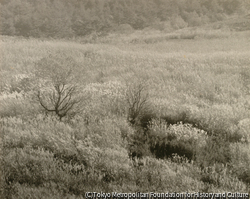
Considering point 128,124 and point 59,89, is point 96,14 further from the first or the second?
point 128,124

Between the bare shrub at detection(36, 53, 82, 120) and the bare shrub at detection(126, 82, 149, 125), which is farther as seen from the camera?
the bare shrub at detection(36, 53, 82, 120)

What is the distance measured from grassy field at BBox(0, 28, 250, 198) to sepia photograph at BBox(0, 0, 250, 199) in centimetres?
2

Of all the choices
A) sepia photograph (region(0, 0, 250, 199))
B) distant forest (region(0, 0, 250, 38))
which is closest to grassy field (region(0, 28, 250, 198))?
sepia photograph (region(0, 0, 250, 199))

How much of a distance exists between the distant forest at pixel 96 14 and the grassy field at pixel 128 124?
38 cm

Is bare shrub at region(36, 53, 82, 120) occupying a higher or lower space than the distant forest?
lower

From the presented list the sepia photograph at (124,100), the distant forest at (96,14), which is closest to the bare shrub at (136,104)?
the sepia photograph at (124,100)

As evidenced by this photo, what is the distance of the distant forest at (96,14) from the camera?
4.86 meters

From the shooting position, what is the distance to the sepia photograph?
268 cm

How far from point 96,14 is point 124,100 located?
8.47 ft

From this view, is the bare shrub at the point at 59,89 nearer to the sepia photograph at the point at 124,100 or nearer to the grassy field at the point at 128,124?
the sepia photograph at the point at 124,100

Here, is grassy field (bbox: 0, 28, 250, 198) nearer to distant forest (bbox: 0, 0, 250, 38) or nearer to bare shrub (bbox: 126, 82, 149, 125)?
bare shrub (bbox: 126, 82, 149, 125)

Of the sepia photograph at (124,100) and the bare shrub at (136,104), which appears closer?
the sepia photograph at (124,100)

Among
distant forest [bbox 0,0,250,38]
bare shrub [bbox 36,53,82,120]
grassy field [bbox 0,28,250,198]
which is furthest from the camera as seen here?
distant forest [bbox 0,0,250,38]

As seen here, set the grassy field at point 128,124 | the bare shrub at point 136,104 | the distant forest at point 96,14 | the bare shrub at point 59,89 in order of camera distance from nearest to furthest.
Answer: the grassy field at point 128,124 → the bare shrub at point 136,104 → the bare shrub at point 59,89 → the distant forest at point 96,14
